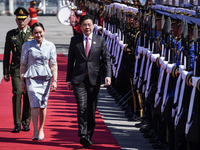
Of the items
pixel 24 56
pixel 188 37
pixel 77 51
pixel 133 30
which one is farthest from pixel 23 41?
pixel 188 37

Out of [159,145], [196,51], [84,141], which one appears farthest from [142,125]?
[196,51]

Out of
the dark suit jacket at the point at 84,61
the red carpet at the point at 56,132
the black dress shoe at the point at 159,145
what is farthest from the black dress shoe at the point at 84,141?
the black dress shoe at the point at 159,145

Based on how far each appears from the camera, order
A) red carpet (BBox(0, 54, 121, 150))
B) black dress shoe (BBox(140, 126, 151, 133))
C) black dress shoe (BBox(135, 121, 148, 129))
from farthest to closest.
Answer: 1. black dress shoe (BBox(135, 121, 148, 129))
2. black dress shoe (BBox(140, 126, 151, 133))
3. red carpet (BBox(0, 54, 121, 150))

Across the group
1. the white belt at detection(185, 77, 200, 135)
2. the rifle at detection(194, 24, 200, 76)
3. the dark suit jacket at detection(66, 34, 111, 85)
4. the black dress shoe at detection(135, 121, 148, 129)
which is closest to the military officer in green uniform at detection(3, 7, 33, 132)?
the dark suit jacket at detection(66, 34, 111, 85)

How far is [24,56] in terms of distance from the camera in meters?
7.25

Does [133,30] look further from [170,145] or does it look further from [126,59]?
[170,145]

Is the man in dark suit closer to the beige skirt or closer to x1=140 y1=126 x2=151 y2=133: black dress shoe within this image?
the beige skirt

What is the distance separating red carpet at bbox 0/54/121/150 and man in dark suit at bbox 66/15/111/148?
0.39 metres

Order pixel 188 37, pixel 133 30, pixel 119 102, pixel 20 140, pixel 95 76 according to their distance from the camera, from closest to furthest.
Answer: pixel 188 37
pixel 95 76
pixel 20 140
pixel 133 30
pixel 119 102

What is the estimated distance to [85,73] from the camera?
694 cm

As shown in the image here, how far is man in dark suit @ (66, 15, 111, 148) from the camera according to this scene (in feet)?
22.7

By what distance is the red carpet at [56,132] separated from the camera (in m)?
7.16

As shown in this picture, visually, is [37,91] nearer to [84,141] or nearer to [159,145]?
[84,141]

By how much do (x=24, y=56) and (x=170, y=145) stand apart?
2.37 metres
